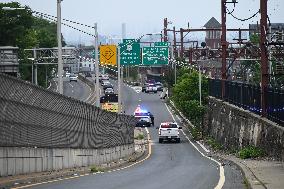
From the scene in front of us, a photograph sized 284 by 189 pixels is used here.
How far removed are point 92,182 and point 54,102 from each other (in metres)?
5.88

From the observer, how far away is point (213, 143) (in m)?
63.7

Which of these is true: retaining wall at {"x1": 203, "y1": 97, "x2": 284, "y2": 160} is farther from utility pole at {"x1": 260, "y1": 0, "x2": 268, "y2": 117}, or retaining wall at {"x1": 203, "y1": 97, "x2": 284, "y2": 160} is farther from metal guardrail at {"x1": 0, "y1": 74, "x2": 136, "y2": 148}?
metal guardrail at {"x1": 0, "y1": 74, "x2": 136, "y2": 148}

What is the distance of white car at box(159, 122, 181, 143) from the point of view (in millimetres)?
69375

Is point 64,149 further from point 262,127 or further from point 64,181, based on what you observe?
point 262,127

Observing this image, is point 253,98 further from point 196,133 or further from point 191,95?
point 191,95

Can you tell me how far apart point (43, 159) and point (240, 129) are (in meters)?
24.3

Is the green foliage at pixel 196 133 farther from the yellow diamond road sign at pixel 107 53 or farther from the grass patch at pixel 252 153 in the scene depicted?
the grass patch at pixel 252 153

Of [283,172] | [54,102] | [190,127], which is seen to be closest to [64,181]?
[54,102]

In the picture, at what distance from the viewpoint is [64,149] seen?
3166cm

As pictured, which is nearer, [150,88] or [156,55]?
[156,55]

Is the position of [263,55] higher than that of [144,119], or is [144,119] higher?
[263,55]

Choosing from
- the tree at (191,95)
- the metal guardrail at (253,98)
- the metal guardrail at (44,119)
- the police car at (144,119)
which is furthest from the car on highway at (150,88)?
the metal guardrail at (44,119)

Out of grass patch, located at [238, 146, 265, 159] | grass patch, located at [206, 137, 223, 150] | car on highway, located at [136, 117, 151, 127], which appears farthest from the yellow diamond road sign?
car on highway, located at [136, 117, 151, 127]

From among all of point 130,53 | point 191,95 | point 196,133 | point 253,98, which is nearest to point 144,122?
point 191,95
